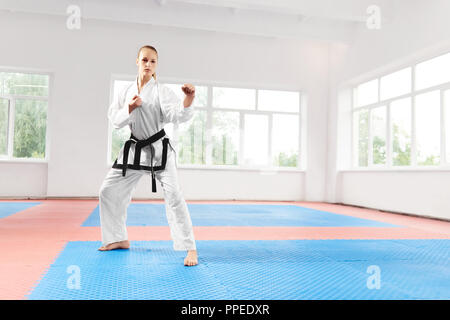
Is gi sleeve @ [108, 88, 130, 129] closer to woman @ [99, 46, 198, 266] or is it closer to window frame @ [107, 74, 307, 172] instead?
woman @ [99, 46, 198, 266]

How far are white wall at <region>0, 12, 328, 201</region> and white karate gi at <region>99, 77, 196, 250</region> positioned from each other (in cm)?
587

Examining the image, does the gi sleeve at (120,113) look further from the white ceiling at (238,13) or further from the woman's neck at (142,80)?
the white ceiling at (238,13)

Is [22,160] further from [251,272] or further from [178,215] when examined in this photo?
[251,272]

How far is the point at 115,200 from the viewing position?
308 centimetres

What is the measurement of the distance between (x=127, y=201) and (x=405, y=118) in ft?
19.8

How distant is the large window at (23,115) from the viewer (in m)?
8.58

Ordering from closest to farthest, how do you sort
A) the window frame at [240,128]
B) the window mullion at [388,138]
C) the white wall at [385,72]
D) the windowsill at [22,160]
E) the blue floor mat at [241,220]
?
the blue floor mat at [241,220]
the white wall at [385,72]
the window mullion at [388,138]
the windowsill at [22,160]
the window frame at [240,128]

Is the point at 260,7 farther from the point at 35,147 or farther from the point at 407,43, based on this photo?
the point at 35,147

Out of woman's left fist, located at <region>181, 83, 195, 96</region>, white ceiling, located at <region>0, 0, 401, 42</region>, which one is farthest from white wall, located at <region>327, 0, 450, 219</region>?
woman's left fist, located at <region>181, 83, 195, 96</region>

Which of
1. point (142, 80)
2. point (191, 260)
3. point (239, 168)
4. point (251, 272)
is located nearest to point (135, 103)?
point (142, 80)

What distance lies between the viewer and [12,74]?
8641mm

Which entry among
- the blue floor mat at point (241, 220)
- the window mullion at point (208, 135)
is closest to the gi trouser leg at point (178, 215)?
the blue floor mat at point (241, 220)
